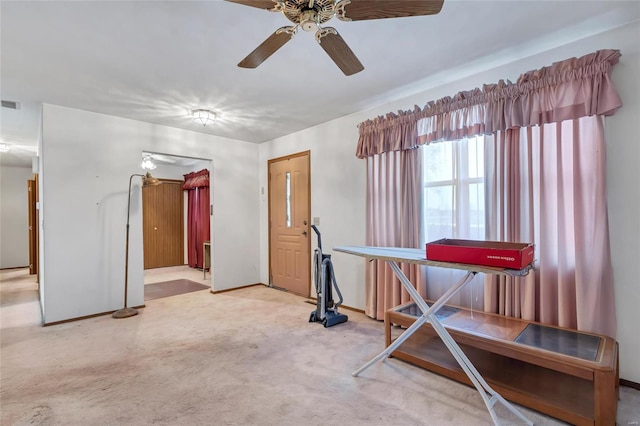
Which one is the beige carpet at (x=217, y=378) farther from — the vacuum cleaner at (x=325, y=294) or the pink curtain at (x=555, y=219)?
the pink curtain at (x=555, y=219)

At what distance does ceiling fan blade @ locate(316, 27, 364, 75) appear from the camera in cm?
163

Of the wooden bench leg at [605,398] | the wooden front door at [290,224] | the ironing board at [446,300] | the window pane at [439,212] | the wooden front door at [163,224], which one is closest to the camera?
the wooden bench leg at [605,398]

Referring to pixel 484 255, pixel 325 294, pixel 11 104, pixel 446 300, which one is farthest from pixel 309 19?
pixel 11 104

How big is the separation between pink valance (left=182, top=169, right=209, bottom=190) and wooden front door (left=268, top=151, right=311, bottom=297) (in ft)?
6.99

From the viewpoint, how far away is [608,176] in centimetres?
211

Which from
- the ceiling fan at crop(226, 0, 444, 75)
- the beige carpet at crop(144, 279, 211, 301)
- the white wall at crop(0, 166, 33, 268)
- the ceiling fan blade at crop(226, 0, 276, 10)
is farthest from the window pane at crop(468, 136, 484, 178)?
the white wall at crop(0, 166, 33, 268)

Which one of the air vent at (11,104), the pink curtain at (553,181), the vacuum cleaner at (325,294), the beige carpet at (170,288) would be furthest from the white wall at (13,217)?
the pink curtain at (553,181)

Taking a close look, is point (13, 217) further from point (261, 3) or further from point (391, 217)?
point (261, 3)

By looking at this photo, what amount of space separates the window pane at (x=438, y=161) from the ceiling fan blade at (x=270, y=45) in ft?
6.19

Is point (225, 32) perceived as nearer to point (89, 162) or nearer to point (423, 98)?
point (423, 98)

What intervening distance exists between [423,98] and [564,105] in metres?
1.25

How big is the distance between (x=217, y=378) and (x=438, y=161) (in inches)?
108

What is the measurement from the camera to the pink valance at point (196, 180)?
6.54 metres

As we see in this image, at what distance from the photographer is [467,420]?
1.79 m
